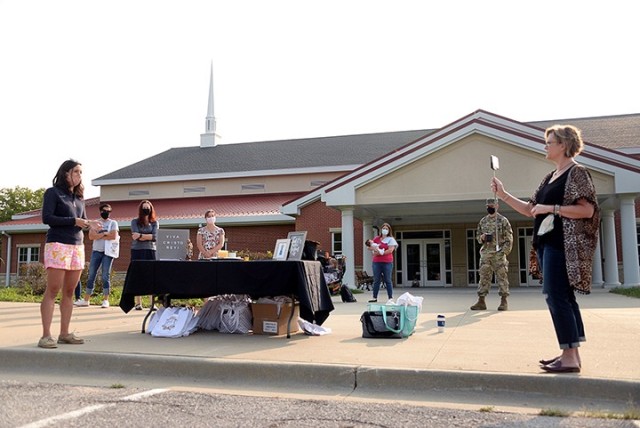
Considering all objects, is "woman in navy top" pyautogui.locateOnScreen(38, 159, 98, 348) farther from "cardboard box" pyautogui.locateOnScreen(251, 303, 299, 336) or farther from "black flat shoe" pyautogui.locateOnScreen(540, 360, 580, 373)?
"black flat shoe" pyautogui.locateOnScreen(540, 360, 580, 373)

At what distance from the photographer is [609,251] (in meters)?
19.9

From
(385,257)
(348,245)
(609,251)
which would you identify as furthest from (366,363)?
(609,251)

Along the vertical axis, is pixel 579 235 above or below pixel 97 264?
above

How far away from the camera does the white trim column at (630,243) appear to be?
18.1m

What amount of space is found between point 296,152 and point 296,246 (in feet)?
90.3

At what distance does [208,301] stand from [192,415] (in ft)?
12.6

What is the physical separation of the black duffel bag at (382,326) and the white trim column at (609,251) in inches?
595

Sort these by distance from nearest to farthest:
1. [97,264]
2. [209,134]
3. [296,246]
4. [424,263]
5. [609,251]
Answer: [296,246]
[97,264]
[609,251]
[424,263]
[209,134]

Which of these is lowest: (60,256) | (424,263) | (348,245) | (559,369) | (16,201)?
(559,369)

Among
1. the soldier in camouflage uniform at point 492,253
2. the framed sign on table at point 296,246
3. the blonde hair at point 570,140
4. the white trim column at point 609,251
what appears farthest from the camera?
the white trim column at point 609,251

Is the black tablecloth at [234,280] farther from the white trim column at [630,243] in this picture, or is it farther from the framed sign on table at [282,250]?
the white trim column at [630,243]

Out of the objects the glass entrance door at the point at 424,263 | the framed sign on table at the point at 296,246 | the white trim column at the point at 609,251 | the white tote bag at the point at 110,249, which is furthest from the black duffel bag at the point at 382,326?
the glass entrance door at the point at 424,263

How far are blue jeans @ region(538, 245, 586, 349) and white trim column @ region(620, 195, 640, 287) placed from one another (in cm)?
1559

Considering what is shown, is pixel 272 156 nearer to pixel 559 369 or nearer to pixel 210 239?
pixel 210 239
